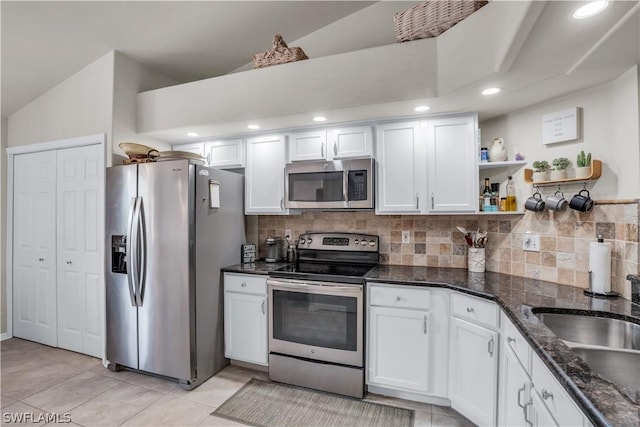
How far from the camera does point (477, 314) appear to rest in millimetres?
1832

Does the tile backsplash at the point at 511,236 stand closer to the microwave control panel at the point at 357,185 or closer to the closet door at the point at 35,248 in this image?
the microwave control panel at the point at 357,185

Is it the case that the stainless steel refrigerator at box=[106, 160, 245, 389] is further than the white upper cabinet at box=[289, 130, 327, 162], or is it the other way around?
the white upper cabinet at box=[289, 130, 327, 162]

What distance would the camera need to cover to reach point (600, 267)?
1.76 meters

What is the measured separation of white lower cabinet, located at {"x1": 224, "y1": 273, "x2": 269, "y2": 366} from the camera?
99.6 inches

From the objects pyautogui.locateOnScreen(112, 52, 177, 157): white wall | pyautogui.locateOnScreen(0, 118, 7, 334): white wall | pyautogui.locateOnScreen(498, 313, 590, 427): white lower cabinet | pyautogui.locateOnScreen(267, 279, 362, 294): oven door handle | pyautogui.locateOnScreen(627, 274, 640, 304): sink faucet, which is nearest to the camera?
pyautogui.locateOnScreen(498, 313, 590, 427): white lower cabinet

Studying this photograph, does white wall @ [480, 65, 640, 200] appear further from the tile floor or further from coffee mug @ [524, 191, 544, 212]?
the tile floor

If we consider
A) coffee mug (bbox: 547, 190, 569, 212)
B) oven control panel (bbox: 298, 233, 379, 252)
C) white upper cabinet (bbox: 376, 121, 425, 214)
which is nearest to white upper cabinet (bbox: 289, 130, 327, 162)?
white upper cabinet (bbox: 376, 121, 425, 214)

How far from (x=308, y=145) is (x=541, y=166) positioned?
5.91 feet

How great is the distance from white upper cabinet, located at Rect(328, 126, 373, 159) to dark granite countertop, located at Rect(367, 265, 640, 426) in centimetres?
102

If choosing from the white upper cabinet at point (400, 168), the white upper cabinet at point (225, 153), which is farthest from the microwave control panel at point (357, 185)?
the white upper cabinet at point (225, 153)

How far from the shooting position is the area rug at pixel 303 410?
6.53ft

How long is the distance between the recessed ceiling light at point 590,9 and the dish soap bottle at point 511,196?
1.25 metres

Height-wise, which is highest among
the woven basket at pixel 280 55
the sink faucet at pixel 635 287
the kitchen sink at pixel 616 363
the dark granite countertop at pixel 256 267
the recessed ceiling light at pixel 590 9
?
the woven basket at pixel 280 55

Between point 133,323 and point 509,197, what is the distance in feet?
10.5
